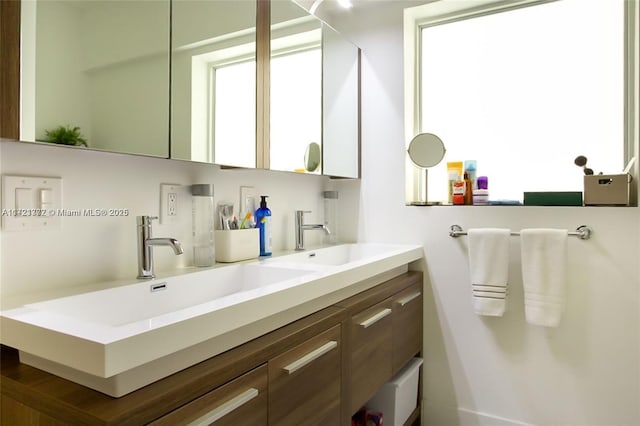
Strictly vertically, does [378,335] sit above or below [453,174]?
below

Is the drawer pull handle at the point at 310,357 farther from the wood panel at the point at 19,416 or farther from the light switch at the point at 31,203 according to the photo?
the light switch at the point at 31,203

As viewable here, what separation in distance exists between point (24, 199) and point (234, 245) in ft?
2.12

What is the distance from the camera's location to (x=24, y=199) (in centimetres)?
95

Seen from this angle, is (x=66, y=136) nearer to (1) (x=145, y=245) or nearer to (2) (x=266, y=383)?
(1) (x=145, y=245)

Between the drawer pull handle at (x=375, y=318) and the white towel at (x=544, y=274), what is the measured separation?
2.03 ft

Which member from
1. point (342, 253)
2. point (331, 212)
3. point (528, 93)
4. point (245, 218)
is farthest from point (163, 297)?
point (528, 93)

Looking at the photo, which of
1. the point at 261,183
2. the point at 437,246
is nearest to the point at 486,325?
the point at 437,246

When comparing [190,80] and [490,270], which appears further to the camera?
[490,270]

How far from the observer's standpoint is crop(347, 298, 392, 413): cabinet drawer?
51.2 inches

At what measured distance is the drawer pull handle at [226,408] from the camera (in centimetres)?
74

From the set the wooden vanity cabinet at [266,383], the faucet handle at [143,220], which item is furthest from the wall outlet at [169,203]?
the wooden vanity cabinet at [266,383]

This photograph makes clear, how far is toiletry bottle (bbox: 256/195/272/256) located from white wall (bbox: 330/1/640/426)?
699 mm

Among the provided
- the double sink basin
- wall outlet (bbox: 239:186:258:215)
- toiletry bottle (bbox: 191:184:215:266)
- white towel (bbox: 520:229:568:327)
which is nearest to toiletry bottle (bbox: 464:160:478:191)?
white towel (bbox: 520:229:568:327)

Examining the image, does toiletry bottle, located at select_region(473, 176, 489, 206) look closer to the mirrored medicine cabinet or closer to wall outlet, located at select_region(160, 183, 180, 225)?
the mirrored medicine cabinet
